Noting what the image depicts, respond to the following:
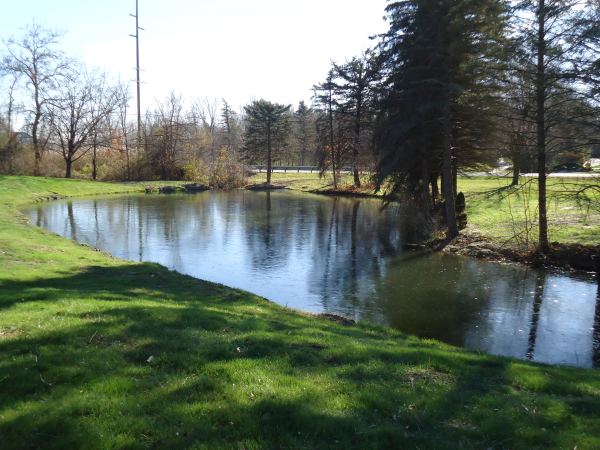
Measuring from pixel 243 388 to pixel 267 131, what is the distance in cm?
4896

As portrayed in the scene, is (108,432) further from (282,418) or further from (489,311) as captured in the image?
(489,311)

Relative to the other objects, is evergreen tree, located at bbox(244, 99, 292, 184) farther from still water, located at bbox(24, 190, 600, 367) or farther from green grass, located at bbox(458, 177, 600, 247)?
green grass, located at bbox(458, 177, 600, 247)

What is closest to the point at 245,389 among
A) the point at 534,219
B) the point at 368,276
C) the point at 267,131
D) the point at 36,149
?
the point at 368,276

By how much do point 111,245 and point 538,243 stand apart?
654 inches

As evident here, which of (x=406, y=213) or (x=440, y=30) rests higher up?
(x=440, y=30)

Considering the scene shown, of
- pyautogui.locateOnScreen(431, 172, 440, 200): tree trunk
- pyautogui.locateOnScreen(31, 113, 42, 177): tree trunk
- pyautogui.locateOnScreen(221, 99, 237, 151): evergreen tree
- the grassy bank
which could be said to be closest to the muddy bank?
pyautogui.locateOnScreen(431, 172, 440, 200): tree trunk

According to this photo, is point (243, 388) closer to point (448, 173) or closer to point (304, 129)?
point (448, 173)

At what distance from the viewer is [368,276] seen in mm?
13844

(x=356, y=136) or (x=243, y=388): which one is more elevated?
(x=356, y=136)

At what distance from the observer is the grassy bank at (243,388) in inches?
136

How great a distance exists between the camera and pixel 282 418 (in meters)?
3.70

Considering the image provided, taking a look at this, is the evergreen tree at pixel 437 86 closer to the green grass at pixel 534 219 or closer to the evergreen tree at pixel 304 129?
the green grass at pixel 534 219

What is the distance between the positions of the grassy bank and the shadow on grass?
0.6 inches

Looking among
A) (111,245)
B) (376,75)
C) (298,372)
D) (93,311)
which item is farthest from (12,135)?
(298,372)
